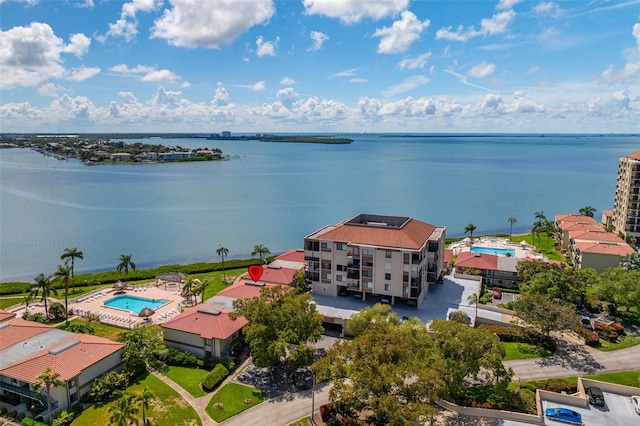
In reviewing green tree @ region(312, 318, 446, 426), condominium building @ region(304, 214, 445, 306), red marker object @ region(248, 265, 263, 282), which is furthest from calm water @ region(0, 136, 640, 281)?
green tree @ region(312, 318, 446, 426)

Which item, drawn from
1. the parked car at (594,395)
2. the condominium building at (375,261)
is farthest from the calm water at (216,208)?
the parked car at (594,395)

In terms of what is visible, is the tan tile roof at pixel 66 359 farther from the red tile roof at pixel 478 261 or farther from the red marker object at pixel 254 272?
the red tile roof at pixel 478 261

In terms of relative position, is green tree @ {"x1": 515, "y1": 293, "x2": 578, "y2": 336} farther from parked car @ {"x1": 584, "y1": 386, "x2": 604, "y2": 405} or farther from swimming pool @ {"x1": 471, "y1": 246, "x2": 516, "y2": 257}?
swimming pool @ {"x1": 471, "y1": 246, "x2": 516, "y2": 257}

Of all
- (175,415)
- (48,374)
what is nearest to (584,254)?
(175,415)

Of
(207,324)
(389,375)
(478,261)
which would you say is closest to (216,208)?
(478,261)

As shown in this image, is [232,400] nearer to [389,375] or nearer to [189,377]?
[189,377]

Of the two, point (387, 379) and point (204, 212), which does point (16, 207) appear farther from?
point (387, 379)
